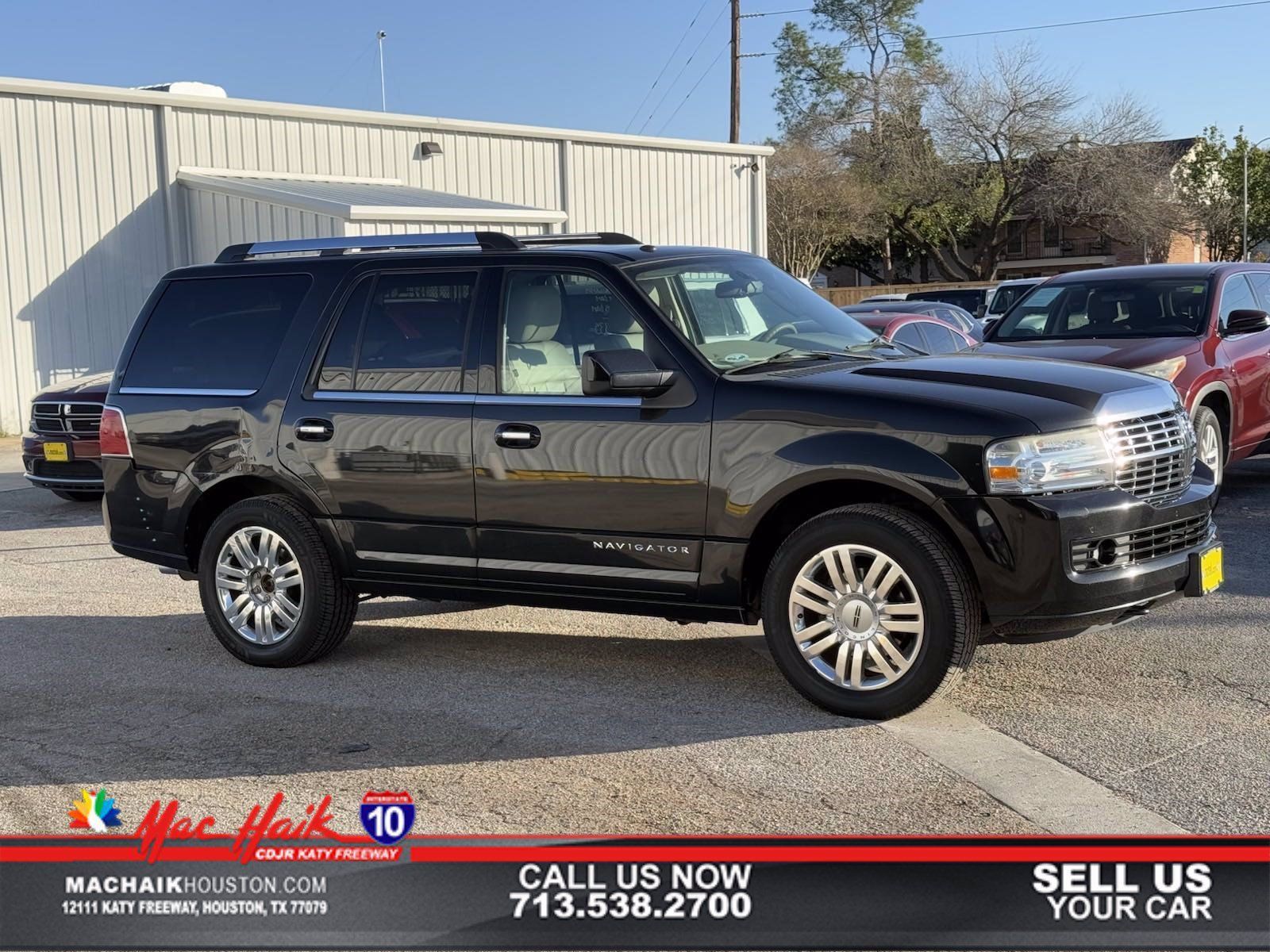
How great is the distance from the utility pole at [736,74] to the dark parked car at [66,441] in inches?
1251

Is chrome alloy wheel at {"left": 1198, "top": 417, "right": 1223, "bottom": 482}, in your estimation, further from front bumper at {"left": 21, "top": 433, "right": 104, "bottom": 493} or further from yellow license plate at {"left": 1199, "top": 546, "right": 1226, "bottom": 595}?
front bumper at {"left": 21, "top": 433, "right": 104, "bottom": 493}

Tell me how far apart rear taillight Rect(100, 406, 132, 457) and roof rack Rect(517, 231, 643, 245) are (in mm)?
2219

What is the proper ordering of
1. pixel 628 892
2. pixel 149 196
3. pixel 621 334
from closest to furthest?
pixel 628 892 → pixel 621 334 → pixel 149 196

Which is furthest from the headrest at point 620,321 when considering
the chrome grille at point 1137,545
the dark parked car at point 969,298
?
the dark parked car at point 969,298

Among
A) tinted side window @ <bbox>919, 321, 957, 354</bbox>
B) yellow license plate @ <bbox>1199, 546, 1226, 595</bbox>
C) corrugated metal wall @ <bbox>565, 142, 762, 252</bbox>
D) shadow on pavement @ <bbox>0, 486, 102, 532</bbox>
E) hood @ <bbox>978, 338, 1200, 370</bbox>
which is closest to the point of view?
yellow license plate @ <bbox>1199, 546, 1226, 595</bbox>

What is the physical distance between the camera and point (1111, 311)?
1095 centimetres

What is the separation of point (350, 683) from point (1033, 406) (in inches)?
125

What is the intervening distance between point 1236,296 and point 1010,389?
6321mm

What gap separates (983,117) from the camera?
56125 millimetres

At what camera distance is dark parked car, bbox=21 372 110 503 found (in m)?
12.2

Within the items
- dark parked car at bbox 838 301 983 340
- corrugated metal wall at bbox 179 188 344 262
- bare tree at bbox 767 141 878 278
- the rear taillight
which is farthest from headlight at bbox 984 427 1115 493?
bare tree at bbox 767 141 878 278

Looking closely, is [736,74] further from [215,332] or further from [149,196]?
[215,332]

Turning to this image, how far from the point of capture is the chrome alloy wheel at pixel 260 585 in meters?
6.82

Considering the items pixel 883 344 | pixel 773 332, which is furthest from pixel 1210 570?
pixel 773 332
